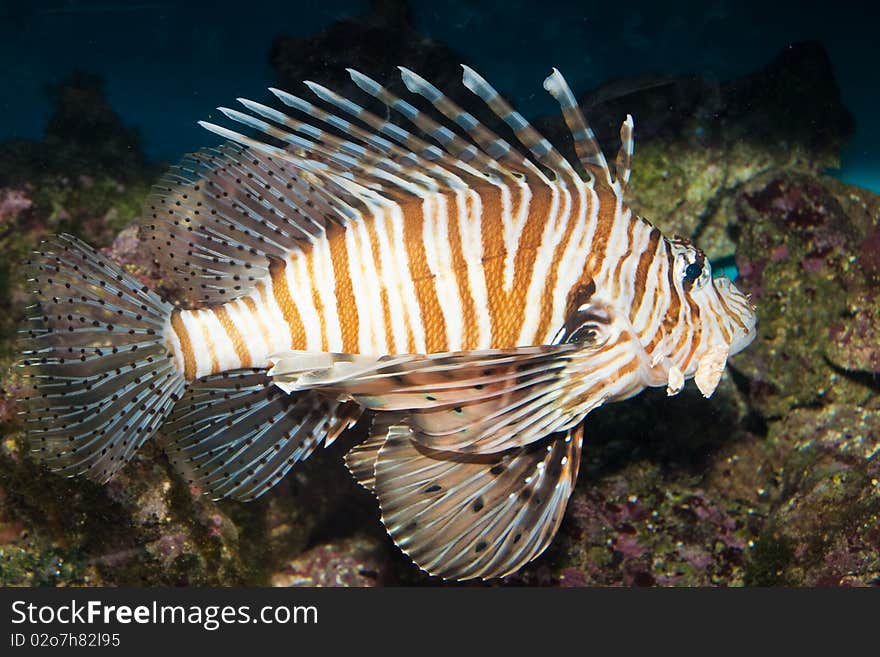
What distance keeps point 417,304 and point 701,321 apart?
924 mm

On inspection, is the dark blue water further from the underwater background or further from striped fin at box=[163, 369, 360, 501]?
striped fin at box=[163, 369, 360, 501]

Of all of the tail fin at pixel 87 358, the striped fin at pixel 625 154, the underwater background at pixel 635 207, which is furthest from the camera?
the underwater background at pixel 635 207

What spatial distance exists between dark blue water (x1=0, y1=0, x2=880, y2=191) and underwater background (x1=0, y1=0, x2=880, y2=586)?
1 cm

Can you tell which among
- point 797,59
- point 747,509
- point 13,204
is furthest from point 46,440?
point 797,59

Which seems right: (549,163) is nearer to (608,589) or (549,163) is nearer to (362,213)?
(362,213)

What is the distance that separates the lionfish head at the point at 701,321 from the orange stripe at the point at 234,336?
1360mm

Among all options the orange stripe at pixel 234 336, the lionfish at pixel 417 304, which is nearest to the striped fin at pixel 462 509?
the lionfish at pixel 417 304

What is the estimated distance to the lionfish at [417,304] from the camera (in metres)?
1.95

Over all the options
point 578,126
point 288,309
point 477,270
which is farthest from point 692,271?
point 288,309

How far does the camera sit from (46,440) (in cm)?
201

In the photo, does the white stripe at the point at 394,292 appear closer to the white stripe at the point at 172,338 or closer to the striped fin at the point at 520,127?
the striped fin at the point at 520,127

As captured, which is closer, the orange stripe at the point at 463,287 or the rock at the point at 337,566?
the orange stripe at the point at 463,287

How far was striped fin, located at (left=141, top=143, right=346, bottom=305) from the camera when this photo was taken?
2.14 m

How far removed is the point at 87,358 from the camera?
1.99 m
